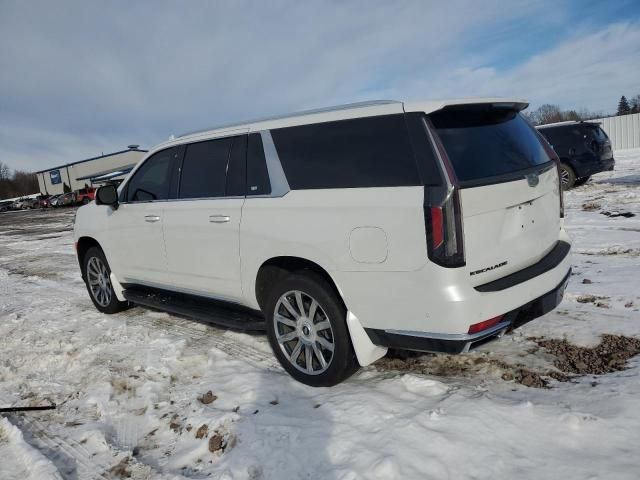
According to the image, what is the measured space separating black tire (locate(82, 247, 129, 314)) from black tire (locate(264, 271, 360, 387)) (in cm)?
284

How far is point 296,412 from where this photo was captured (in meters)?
3.13

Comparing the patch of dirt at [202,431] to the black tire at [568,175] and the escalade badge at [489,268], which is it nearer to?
the escalade badge at [489,268]

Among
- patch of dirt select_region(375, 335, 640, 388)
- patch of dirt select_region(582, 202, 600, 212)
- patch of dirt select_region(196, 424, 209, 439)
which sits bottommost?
patch of dirt select_region(375, 335, 640, 388)

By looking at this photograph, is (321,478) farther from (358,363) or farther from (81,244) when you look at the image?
(81,244)

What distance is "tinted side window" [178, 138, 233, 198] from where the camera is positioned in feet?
13.2

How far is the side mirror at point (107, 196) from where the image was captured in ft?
16.6

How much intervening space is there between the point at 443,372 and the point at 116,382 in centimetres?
262

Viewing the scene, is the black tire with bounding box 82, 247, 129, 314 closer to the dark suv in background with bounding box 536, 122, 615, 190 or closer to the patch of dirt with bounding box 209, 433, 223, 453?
the patch of dirt with bounding box 209, 433, 223, 453

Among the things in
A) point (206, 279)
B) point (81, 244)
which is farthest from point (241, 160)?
point (81, 244)

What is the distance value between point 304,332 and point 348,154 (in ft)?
4.30

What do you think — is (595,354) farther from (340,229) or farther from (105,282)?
(105,282)

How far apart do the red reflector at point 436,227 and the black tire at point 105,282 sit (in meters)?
4.19

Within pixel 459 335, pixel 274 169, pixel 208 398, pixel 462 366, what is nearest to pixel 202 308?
pixel 208 398

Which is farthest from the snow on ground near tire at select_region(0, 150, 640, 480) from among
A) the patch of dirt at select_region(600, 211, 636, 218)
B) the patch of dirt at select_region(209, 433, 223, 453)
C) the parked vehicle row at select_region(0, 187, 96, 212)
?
the parked vehicle row at select_region(0, 187, 96, 212)
